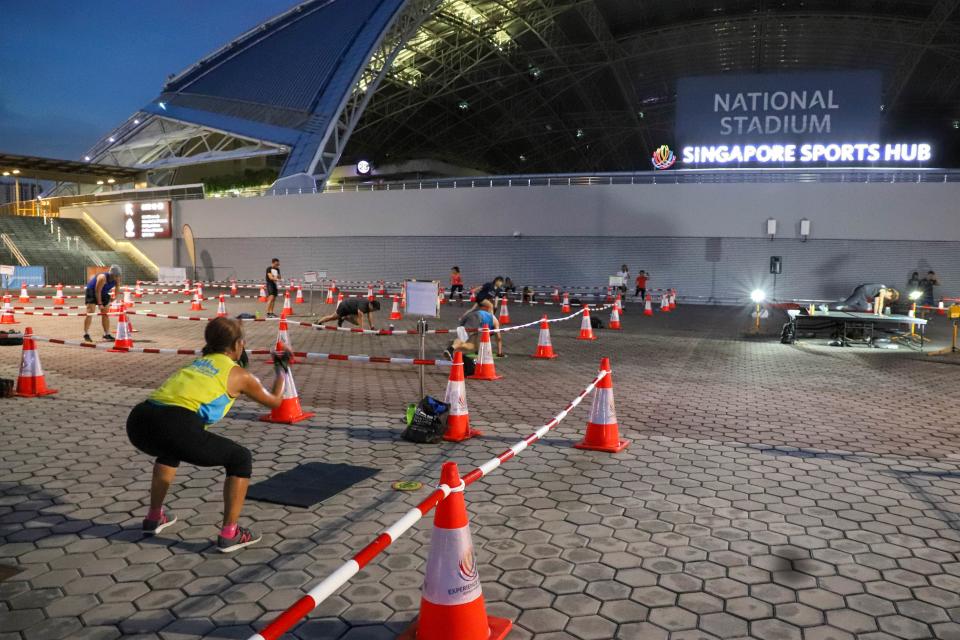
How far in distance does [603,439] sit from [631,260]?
2730 centimetres

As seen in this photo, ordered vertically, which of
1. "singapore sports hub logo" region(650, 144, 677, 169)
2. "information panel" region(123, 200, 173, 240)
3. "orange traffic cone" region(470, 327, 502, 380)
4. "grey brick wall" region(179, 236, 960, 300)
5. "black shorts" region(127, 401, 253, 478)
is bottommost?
"orange traffic cone" region(470, 327, 502, 380)

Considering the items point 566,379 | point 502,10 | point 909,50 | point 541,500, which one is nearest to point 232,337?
point 541,500

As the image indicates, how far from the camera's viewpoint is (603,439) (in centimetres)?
710

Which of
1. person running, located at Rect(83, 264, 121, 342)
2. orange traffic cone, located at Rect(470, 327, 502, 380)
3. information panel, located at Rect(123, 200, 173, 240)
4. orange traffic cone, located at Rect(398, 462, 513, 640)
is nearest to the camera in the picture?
orange traffic cone, located at Rect(398, 462, 513, 640)

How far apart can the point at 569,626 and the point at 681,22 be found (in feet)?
154

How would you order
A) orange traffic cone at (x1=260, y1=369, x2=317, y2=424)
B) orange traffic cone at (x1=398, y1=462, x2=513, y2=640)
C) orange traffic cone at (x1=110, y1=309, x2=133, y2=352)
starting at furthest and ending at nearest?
orange traffic cone at (x1=110, y1=309, x2=133, y2=352) → orange traffic cone at (x1=260, y1=369, x2=317, y2=424) → orange traffic cone at (x1=398, y1=462, x2=513, y2=640)

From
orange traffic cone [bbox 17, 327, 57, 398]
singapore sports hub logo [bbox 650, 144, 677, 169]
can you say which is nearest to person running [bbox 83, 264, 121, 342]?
orange traffic cone [bbox 17, 327, 57, 398]

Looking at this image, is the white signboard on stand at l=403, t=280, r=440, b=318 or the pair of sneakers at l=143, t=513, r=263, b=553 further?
the white signboard on stand at l=403, t=280, r=440, b=318

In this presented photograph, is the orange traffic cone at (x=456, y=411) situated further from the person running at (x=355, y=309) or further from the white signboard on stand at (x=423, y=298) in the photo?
the person running at (x=355, y=309)

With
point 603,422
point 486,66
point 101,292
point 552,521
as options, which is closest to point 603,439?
point 603,422

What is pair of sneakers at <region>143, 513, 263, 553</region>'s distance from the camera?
452cm

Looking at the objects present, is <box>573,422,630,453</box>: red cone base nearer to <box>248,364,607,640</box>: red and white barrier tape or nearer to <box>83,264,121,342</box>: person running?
<box>248,364,607,640</box>: red and white barrier tape

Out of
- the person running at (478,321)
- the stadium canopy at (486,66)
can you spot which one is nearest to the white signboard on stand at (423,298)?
the person running at (478,321)

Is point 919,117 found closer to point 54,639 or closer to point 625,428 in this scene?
point 625,428
